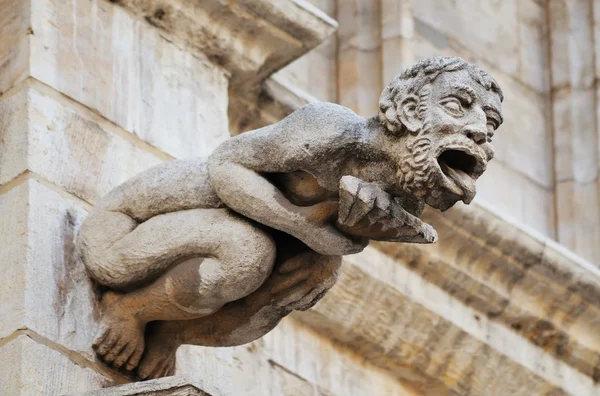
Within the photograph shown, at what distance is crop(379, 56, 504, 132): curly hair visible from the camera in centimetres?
488

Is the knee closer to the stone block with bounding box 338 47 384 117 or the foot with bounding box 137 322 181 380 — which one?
the foot with bounding box 137 322 181 380

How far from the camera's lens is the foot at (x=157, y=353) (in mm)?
5254

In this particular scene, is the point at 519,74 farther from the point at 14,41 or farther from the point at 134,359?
the point at 134,359

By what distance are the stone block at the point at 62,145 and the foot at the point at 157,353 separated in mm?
380

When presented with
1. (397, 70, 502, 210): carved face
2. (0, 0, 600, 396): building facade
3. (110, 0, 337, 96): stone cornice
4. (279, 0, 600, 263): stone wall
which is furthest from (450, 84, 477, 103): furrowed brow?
(279, 0, 600, 263): stone wall

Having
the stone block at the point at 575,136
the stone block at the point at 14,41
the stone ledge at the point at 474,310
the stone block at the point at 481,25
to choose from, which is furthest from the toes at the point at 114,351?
the stone block at the point at 575,136

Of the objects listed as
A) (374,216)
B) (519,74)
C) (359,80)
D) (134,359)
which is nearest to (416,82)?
(374,216)

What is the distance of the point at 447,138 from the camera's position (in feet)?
15.7

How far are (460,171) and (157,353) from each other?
0.89 m

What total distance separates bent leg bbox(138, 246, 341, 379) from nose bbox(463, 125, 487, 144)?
19.8 inches

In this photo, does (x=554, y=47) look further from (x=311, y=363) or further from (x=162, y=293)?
(x=162, y=293)

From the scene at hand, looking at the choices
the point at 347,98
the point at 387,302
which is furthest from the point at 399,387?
the point at 347,98

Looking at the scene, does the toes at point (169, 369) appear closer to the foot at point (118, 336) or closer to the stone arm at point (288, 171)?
the foot at point (118, 336)

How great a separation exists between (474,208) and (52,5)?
5.76 ft
